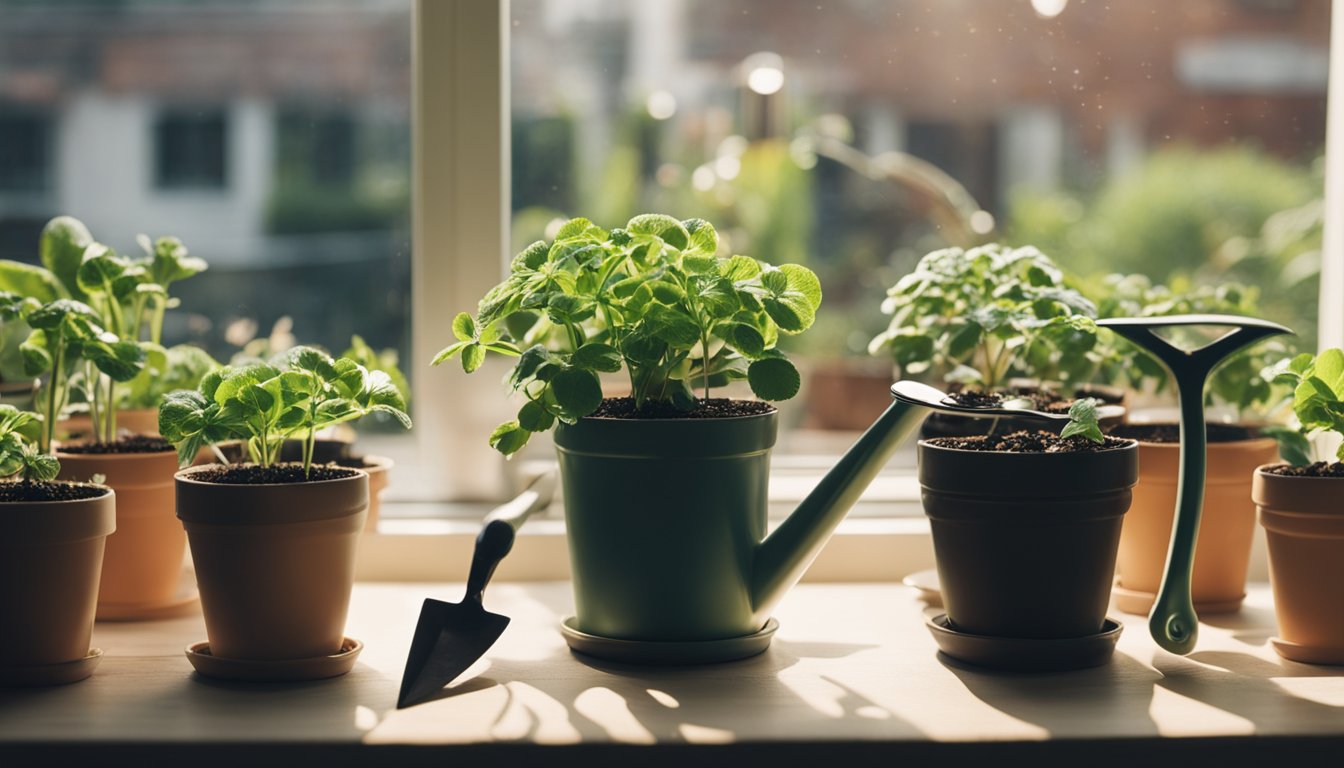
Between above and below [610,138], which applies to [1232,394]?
below

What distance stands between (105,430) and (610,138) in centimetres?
→ 81

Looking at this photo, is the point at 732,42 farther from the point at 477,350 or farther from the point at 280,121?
the point at 477,350

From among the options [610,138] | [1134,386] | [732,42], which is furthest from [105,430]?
[1134,386]

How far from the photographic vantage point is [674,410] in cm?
104

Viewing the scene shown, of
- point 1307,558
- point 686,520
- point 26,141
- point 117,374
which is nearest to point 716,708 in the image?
point 686,520

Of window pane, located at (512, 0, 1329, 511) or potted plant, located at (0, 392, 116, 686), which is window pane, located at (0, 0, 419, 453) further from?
potted plant, located at (0, 392, 116, 686)

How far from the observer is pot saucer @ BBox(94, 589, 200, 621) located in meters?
1.18

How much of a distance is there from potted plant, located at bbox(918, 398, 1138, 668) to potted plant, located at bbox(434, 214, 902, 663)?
0.09 meters

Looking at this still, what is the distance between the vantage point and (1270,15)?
1894 mm

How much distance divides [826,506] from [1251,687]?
0.36m

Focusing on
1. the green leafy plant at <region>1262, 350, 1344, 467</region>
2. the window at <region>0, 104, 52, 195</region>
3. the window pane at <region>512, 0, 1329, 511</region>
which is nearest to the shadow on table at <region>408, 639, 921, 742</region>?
the green leafy plant at <region>1262, 350, 1344, 467</region>

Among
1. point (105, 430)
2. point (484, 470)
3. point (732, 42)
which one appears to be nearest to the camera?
point (105, 430)

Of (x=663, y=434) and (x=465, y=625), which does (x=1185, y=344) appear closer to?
(x=663, y=434)

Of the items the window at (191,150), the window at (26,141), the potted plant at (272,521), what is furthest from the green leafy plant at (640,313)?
the window at (26,141)
